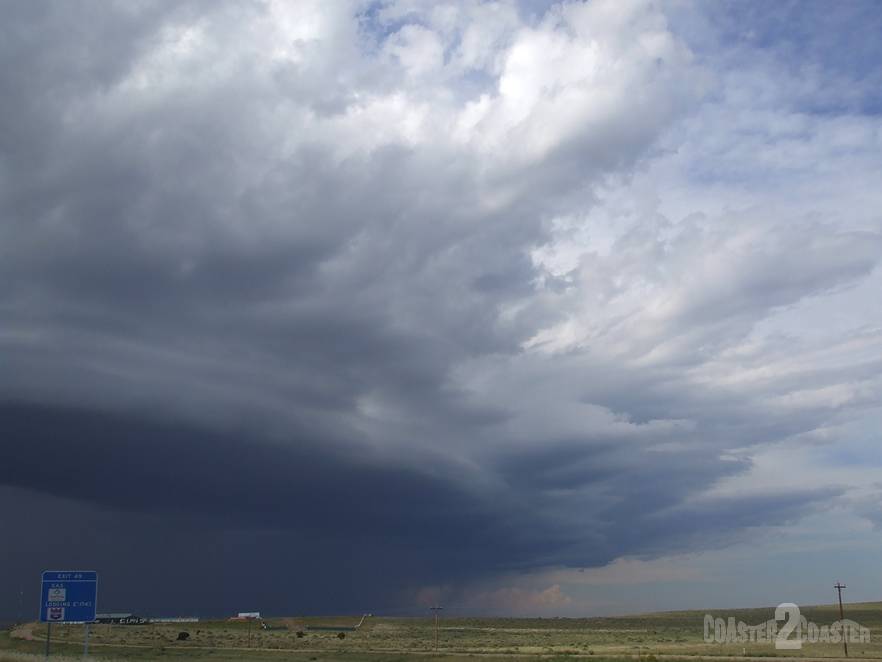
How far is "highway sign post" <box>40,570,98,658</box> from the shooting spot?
5369 centimetres

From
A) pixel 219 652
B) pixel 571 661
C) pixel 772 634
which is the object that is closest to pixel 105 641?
pixel 219 652

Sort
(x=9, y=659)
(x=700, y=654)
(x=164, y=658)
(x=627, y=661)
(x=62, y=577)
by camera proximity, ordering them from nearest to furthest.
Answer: (x=62, y=577) < (x=9, y=659) < (x=627, y=661) < (x=164, y=658) < (x=700, y=654)

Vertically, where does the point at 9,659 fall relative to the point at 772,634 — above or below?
above

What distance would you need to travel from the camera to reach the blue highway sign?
53.7m

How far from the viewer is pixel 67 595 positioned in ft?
177

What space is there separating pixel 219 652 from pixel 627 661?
2042 inches

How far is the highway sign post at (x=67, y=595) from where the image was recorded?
5369cm

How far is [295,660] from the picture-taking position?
87.1 meters

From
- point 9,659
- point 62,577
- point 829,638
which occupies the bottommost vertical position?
point 829,638

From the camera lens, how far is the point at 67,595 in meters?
54.0

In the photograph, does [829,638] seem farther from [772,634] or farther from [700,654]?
[700,654]

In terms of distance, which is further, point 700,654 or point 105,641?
point 105,641

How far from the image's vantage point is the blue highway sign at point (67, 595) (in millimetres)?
53688

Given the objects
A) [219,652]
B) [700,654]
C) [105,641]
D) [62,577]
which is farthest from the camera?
[105,641]
